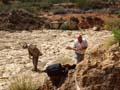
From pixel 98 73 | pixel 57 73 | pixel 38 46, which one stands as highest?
pixel 98 73

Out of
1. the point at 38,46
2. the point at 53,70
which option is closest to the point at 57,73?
the point at 53,70

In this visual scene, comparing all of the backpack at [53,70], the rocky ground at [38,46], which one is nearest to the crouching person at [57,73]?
the backpack at [53,70]

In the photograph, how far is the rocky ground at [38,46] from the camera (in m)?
13.0

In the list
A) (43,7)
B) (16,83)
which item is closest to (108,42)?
(16,83)

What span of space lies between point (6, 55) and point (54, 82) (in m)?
10.0

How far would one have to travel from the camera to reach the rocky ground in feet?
42.8

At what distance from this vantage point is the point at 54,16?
97.2 feet

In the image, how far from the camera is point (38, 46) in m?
18.6

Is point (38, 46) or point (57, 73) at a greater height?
point (57, 73)

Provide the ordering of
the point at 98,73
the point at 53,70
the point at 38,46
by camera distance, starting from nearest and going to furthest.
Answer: the point at 98,73 < the point at 53,70 < the point at 38,46

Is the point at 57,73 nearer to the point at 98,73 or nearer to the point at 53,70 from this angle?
the point at 53,70

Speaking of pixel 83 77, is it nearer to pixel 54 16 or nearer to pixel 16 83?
pixel 16 83

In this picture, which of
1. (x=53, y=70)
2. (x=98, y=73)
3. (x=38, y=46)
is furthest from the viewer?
(x=38, y=46)

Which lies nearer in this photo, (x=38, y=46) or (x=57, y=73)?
(x=57, y=73)
